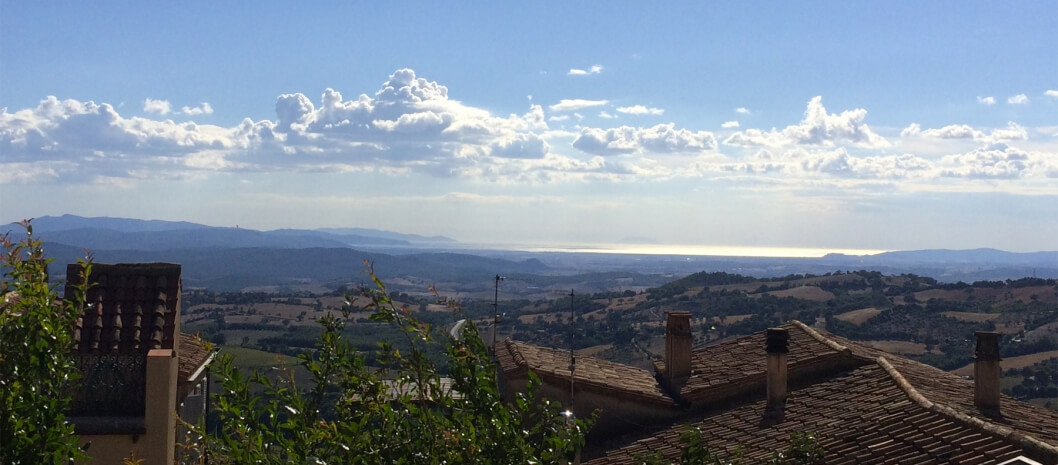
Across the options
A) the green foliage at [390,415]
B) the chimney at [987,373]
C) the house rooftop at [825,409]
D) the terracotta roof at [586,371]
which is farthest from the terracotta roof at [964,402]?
the green foliage at [390,415]

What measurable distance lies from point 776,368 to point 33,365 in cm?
1179

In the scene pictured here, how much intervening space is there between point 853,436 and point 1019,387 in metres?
28.9

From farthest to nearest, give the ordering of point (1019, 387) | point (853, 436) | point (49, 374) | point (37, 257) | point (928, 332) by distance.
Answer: point (928, 332) → point (1019, 387) → point (853, 436) → point (37, 257) → point (49, 374)

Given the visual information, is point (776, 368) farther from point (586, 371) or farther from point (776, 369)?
point (586, 371)

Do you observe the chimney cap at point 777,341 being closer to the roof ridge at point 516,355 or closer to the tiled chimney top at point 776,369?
the tiled chimney top at point 776,369

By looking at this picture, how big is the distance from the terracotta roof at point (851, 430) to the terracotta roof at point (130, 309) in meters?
6.11

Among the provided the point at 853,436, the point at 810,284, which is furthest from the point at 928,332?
the point at 853,436

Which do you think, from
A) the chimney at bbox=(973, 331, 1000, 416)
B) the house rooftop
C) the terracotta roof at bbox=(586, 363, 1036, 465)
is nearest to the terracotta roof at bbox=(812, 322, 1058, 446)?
the house rooftop

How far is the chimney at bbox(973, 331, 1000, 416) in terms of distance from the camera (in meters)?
13.2

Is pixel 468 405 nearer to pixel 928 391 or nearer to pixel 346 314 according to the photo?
pixel 346 314

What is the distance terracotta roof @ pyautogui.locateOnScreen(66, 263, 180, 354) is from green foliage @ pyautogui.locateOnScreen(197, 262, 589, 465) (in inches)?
241

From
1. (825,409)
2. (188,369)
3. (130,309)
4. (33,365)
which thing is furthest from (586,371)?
(33,365)

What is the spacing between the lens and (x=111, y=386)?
10422 mm

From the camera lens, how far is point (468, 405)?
5250mm
